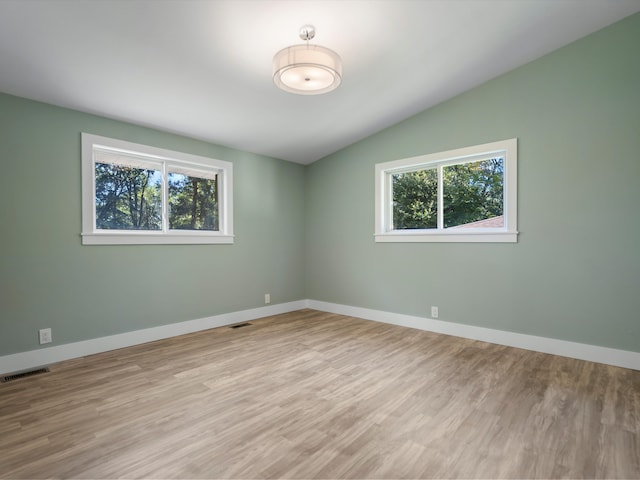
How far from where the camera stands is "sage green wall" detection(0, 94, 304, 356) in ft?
9.51

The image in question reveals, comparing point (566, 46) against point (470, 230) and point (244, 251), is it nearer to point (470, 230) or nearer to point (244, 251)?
point (470, 230)

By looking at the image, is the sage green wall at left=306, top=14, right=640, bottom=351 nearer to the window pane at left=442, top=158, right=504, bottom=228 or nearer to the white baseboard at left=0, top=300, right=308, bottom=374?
the window pane at left=442, top=158, right=504, bottom=228

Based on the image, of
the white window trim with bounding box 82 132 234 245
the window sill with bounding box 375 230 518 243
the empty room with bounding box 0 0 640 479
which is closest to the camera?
the empty room with bounding box 0 0 640 479

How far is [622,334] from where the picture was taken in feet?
9.72

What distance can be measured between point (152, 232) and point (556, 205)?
436cm

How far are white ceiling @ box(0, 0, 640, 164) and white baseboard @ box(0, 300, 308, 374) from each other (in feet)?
7.63

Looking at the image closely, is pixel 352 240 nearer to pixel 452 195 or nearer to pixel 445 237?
pixel 445 237

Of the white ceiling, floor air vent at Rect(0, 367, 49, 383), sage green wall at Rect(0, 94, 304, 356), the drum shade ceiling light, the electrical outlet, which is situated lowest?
floor air vent at Rect(0, 367, 49, 383)

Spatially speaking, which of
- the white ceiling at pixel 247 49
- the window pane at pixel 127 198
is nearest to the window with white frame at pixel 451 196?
the white ceiling at pixel 247 49

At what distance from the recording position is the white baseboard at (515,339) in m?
2.96

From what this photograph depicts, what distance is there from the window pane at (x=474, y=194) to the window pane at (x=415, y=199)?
160mm

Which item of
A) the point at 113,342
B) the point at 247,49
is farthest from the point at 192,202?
the point at 247,49

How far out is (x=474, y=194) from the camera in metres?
3.93

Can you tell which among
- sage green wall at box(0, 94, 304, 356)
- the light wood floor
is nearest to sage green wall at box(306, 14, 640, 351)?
the light wood floor
